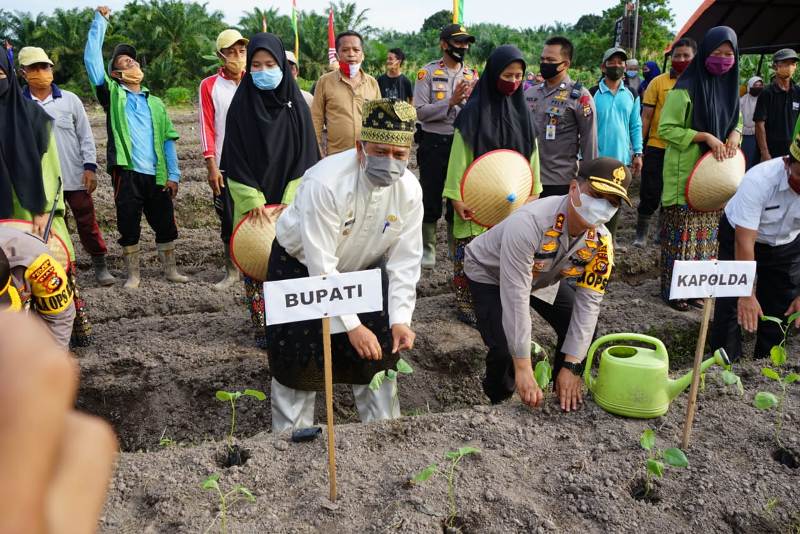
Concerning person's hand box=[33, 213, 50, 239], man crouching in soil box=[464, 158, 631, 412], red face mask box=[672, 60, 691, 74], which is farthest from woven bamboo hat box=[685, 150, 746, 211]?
person's hand box=[33, 213, 50, 239]

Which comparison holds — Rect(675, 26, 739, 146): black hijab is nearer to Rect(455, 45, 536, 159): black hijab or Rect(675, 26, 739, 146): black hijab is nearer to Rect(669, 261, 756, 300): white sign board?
Rect(455, 45, 536, 159): black hijab

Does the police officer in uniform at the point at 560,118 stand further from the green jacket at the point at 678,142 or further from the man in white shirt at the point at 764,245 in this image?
the man in white shirt at the point at 764,245

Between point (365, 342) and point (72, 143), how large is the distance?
328 cm

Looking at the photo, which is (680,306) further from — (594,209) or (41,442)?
(41,442)

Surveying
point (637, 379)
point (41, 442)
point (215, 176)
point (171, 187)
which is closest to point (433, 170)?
point (215, 176)

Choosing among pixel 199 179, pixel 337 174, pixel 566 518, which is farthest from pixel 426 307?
pixel 199 179

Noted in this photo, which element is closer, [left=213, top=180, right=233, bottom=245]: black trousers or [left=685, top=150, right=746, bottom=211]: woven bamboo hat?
[left=213, top=180, right=233, bottom=245]: black trousers

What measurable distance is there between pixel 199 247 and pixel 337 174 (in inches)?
155

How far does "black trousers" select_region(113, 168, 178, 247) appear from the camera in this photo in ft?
14.9

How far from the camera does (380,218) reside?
2447 millimetres

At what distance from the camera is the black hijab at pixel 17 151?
11.5 feet

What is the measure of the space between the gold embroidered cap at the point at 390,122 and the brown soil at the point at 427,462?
1073mm

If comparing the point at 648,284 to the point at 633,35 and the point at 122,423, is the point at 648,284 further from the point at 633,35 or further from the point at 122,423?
the point at 633,35

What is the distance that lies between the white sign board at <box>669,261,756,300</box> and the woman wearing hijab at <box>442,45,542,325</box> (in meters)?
1.74
